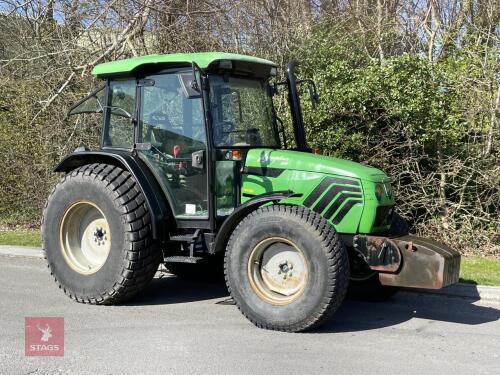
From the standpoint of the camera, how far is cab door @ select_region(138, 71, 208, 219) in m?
5.93

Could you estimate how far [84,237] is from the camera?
6.65 m

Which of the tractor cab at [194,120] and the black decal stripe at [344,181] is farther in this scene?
the tractor cab at [194,120]

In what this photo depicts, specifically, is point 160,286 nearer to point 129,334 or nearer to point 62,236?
point 62,236

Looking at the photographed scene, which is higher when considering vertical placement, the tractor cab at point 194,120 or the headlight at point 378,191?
the tractor cab at point 194,120

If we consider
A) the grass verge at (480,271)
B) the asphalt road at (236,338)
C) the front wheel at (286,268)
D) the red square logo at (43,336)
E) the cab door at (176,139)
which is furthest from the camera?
the grass verge at (480,271)

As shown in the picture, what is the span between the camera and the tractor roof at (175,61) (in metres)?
5.80

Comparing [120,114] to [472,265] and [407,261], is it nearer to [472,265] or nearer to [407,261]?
[407,261]

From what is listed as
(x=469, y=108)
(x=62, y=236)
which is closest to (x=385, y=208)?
(x=62, y=236)

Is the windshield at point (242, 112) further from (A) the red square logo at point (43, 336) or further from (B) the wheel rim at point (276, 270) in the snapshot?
(A) the red square logo at point (43, 336)

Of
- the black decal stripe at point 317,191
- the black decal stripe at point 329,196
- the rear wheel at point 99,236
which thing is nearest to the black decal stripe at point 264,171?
the black decal stripe at point 317,191

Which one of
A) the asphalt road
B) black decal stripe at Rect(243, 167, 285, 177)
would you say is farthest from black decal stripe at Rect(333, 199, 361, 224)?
the asphalt road

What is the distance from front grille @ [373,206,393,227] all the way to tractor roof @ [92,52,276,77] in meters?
1.98

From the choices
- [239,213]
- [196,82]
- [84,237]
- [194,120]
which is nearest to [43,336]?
[84,237]

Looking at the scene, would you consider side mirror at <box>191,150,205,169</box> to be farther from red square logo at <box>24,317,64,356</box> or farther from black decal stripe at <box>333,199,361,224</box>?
red square logo at <box>24,317,64,356</box>
